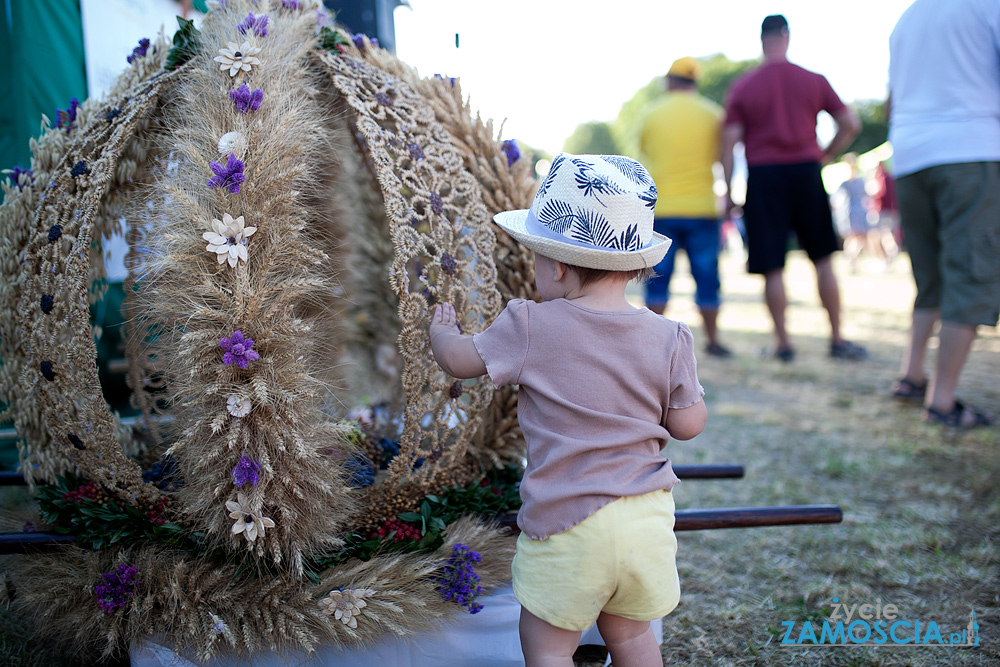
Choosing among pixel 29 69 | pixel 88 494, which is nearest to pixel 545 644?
pixel 88 494

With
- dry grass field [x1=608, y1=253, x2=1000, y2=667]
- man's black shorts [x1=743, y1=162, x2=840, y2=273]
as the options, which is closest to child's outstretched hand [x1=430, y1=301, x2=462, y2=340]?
dry grass field [x1=608, y1=253, x2=1000, y2=667]

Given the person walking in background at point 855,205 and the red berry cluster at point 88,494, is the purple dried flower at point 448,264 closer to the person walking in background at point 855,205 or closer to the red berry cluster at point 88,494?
the red berry cluster at point 88,494

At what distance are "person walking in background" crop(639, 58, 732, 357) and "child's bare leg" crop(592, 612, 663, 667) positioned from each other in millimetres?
3795

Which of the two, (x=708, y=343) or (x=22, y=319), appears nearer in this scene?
(x=22, y=319)

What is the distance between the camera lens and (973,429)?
139 inches

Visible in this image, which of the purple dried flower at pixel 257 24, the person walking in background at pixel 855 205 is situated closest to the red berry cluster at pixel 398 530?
the purple dried flower at pixel 257 24

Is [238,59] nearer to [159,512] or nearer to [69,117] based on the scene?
[69,117]

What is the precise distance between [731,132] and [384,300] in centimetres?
331

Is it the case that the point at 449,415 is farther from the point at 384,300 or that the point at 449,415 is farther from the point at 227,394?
the point at 384,300

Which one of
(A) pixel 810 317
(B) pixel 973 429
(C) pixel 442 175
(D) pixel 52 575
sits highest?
(C) pixel 442 175

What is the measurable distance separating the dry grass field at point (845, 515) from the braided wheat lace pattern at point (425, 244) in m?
0.93

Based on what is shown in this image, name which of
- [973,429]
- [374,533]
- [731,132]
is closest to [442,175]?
[374,533]

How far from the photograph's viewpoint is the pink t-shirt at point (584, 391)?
1.47 m

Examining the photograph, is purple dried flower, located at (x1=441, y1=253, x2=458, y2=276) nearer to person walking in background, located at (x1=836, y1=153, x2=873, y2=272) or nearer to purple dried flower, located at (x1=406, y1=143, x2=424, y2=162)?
purple dried flower, located at (x1=406, y1=143, x2=424, y2=162)
